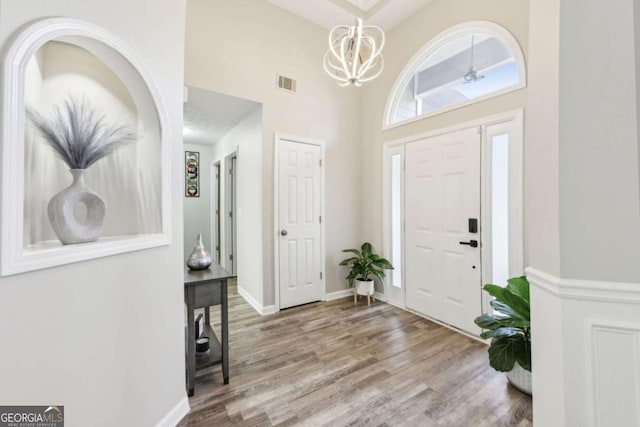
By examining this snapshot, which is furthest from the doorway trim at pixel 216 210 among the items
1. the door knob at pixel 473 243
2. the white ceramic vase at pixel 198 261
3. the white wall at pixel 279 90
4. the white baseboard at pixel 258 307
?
the door knob at pixel 473 243

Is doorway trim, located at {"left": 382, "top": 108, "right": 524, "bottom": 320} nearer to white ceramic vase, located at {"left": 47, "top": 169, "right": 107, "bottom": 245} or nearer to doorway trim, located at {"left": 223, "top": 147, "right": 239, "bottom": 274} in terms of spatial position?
white ceramic vase, located at {"left": 47, "top": 169, "right": 107, "bottom": 245}

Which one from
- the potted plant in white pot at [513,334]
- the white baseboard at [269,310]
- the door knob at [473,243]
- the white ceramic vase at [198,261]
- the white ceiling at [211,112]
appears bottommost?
the white baseboard at [269,310]

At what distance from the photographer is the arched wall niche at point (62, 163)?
2.59ft

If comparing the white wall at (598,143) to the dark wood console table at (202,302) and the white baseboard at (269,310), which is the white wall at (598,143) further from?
the white baseboard at (269,310)

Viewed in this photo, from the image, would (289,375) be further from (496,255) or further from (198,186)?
(198,186)

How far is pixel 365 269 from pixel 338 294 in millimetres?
581

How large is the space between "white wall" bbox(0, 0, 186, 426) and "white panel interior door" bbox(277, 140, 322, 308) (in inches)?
64.7

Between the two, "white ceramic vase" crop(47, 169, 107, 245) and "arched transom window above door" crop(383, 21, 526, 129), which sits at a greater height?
"arched transom window above door" crop(383, 21, 526, 129)

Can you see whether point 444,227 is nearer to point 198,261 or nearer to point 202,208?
point 198,261

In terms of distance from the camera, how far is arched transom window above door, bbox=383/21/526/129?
7.64 ft

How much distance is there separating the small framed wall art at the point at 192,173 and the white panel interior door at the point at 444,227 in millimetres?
4220

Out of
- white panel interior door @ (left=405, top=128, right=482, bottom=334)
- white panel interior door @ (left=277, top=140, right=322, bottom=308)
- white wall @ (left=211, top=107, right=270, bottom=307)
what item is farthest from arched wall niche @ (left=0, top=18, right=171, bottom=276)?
white panel interior door @ (left=405, top=128, right=482, bottom=334)

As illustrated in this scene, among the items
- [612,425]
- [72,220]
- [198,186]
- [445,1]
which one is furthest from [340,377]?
[198,186]

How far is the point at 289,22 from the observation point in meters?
3.14
